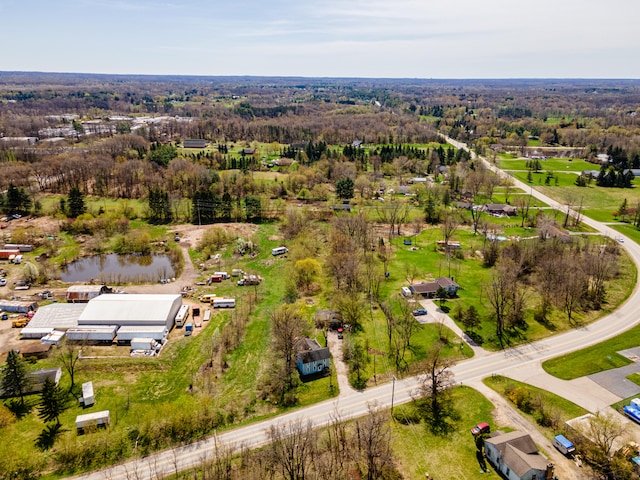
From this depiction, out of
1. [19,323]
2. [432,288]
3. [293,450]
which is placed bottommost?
[19,323]

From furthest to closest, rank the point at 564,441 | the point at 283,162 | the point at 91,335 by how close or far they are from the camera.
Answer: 1. the point at 283,162
2. the point at 91,335
3. the point at 564,441

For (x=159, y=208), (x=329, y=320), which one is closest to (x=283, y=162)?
(x=159, y=208)

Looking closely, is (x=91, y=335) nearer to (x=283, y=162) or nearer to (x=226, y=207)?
(x=226, y=207)

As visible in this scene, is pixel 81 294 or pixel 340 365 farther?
pixel 81 294

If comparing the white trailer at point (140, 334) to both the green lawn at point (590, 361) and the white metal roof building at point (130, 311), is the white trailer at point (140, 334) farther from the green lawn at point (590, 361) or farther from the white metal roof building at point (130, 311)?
the green lawn at point (590, 361)

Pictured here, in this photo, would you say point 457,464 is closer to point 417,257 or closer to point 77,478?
point 77,478

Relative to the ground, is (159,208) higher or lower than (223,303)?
higher

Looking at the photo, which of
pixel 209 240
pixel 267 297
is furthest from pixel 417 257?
pixel 209 240

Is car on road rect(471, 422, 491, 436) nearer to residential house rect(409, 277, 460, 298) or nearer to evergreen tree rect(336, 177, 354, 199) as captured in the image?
residential house rect(409, 277, 460, 298)
